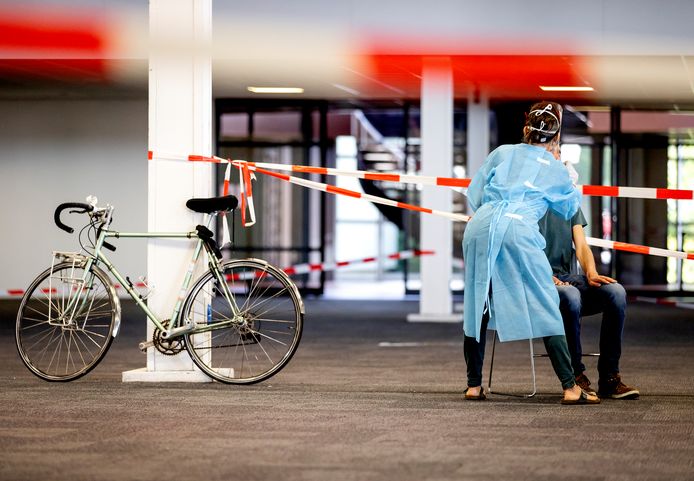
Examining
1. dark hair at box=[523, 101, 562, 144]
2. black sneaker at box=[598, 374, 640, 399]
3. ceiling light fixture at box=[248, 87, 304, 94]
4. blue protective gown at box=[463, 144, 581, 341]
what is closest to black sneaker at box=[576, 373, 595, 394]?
black sneaker at box=[598, 374, 640, 399]

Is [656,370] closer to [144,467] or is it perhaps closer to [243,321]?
[243,321]

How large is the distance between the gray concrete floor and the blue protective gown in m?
0.44

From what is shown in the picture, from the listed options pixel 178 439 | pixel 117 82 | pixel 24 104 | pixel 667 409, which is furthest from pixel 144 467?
pixel 24 104

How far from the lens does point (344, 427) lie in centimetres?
497

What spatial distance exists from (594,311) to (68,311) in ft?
9.20

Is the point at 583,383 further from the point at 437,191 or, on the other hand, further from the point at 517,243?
the point at 437,191

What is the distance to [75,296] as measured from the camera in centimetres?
640

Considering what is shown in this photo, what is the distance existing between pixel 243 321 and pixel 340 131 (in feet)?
40.9

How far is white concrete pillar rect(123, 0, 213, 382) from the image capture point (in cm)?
665

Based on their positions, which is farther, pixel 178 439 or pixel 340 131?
pixel 340 131

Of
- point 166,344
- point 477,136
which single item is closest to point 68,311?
point 166,344

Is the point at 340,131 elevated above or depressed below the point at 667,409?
above

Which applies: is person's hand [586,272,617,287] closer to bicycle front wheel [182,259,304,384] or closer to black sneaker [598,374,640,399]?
black sneaker [598,374,640,399]

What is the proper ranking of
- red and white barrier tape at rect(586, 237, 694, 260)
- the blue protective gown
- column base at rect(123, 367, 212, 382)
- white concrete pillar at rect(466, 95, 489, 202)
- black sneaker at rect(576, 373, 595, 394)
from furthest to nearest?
1. white concrete pillar at rect(466, 95, 489, 202)
2. red and white barrier tape at rect(586, 237, 694, 260)
3. column base at rect(123, 367, 212, 382)
4. black sneaker at rect(576, 373, 595, 394)
5. the blue protective gown
